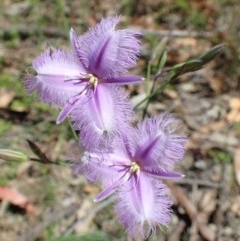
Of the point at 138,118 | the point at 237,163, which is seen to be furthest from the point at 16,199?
the point at 237,163

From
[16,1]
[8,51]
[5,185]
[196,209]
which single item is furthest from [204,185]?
[16,1]

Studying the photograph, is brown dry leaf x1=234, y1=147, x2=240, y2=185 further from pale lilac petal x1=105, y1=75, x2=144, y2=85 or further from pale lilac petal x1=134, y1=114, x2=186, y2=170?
pale lilac petal x1=105, y1=75, x2=144, y2=85

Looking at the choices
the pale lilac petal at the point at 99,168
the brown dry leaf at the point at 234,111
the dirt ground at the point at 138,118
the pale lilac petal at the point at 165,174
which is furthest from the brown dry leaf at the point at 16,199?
the pale lilac petal at the point at 165,174

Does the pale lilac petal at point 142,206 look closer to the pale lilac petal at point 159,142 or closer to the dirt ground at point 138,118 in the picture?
the pale lilac petal at point 159,142

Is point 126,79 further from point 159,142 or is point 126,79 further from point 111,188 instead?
point 111,188

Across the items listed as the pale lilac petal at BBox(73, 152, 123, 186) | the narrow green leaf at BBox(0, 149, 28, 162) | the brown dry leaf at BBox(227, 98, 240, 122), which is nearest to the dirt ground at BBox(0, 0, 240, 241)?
the brown dry leaf at BBox(227, 98, 240, 122)

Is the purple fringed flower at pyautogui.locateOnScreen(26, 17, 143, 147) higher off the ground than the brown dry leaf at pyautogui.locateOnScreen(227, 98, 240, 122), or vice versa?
the purple fringed flower at pyautogui.locateOnScreen(26, 17, 143, 147)
